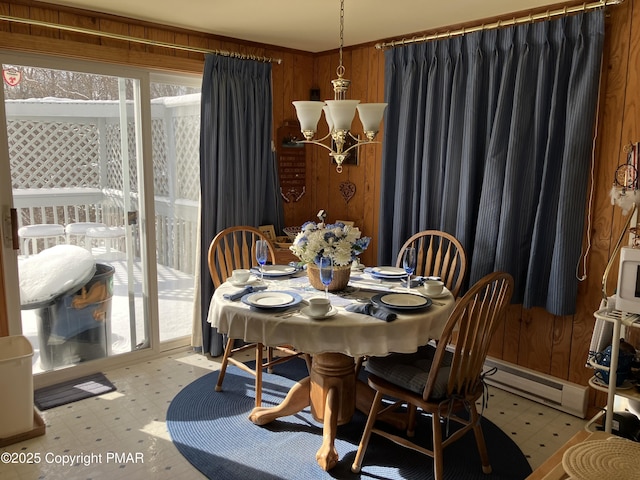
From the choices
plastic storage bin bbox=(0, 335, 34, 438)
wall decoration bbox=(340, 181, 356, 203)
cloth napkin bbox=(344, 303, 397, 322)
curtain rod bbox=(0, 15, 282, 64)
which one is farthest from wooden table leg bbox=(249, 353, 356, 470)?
curtain rod bbox=(0, 15, 282, 64)

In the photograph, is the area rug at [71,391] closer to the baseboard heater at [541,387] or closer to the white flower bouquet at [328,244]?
the white flower bouquet at [328,244]

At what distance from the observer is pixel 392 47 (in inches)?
150

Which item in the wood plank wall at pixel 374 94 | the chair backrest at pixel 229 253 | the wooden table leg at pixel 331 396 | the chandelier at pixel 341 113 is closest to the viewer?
the chandelier at pixel 341 113

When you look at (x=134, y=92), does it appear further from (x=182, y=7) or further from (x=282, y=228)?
(x=282, y=228)

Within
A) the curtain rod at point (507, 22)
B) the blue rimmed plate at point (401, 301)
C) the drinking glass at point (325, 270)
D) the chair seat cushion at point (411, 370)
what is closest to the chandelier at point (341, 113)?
the drinking glass at point (325, 270)

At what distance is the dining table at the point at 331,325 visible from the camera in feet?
7.66

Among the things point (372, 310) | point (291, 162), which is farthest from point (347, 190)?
point (372, 310)

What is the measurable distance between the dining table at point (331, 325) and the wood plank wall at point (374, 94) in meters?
0.94

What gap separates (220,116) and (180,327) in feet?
5.43

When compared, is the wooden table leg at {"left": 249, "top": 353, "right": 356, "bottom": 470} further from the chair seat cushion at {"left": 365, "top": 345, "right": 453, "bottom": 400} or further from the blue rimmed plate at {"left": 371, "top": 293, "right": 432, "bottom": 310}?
the blue rimmed plate at {"left": 371, "top": 293, "right": 432, "bottom": 310}

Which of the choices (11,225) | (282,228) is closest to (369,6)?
(282,228)

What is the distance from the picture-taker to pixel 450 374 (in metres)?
2.28

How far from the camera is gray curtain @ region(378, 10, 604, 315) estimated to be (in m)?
2.94

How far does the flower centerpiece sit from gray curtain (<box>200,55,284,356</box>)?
1302 mm
